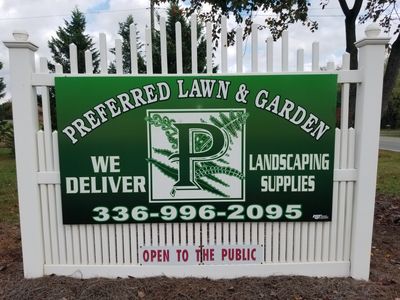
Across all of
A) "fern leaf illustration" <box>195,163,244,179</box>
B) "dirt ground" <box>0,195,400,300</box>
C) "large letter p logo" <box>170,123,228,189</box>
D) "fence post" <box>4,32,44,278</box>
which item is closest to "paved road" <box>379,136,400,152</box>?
"dirt ground" <box>0,195,400,300</box>

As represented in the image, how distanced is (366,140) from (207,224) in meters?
1.59

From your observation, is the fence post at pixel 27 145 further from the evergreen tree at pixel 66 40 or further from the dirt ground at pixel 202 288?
the evergreen tree at pixel 66 40

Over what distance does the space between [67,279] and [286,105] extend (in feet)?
8.28

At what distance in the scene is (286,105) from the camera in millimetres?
3258

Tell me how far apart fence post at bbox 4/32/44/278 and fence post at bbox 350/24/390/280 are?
2842 millimetres

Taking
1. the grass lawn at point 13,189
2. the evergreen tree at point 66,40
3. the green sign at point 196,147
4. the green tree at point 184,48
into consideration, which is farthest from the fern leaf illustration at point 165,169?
the evergreen tree at point 66,40

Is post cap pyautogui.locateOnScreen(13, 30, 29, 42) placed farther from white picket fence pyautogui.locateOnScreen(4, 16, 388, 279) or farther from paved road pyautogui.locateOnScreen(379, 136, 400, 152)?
paved road pyautogui.locateOnScreen(379, 136, 400, 152)

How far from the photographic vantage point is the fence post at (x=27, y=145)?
10.3 feet

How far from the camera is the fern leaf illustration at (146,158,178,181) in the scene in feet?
10.8

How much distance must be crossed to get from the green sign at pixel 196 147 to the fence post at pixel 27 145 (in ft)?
0.83

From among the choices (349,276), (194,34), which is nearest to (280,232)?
(349,276)

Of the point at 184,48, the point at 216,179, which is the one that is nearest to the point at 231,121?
the point at 216,179

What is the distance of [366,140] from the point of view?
129 inches

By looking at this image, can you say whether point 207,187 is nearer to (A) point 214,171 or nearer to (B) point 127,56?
(A) point 214,171
